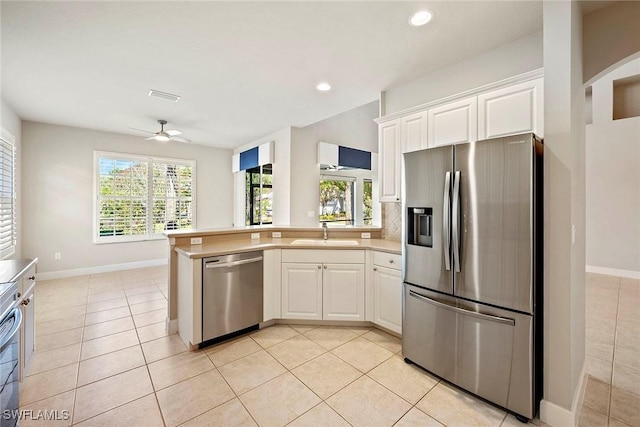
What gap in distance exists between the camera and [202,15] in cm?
205

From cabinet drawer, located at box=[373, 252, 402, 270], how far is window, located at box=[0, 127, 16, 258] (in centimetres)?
476

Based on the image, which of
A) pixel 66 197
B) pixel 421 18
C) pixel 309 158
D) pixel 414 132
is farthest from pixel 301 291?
pixel 66 197

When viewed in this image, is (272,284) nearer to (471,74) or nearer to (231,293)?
A: (231,293)

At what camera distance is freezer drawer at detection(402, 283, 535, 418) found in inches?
67.2

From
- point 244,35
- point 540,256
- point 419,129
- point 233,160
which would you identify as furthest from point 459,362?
point 233,160

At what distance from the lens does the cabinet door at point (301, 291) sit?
296 cm

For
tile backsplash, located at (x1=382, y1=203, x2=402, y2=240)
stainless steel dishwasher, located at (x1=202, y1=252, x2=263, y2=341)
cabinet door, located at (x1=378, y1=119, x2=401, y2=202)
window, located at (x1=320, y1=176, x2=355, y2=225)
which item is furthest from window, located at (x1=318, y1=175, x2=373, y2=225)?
stainless steel dishwasher, located at (x1=202, y1=252, x2=263, y2=341)

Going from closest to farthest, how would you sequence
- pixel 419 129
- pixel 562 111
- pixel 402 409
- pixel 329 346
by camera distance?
pixel 562 111 < pixel 402 409 < pixel 329 346 < pixel 419 129

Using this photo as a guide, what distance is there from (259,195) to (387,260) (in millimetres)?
4197

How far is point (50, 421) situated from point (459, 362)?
2699 mm

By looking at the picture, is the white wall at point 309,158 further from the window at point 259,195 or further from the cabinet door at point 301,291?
the cabinet door at point 301,291

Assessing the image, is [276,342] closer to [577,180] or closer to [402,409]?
[402,409]

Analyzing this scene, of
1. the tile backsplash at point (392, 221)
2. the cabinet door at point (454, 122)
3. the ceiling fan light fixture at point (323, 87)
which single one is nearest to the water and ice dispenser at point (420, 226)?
the cabinet door at point (454, 122)

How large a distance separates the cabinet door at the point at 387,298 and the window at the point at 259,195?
3.37 meters
